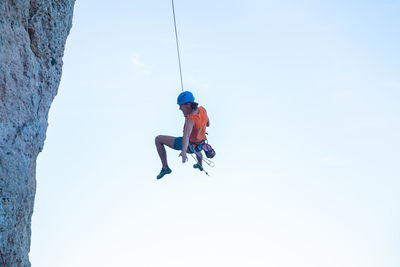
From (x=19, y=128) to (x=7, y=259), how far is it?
159 cm

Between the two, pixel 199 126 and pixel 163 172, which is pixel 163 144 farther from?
pixel 199 126

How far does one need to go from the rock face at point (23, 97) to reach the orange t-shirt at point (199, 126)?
8.89 feet

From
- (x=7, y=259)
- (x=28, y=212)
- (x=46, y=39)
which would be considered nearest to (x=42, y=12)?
(x=46, y=39)

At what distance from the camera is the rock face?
603cm

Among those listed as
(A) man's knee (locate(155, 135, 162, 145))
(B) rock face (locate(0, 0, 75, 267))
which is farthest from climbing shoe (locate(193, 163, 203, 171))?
(B) rock face (locate(0, 0, 75, 267))

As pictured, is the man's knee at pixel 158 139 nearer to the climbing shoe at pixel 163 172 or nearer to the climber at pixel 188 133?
the climber at pixel 188 133

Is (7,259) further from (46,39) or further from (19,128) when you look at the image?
(46,39)

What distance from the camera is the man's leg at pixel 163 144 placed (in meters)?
9.51

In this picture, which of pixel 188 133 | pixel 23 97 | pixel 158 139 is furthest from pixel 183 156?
pixel 23 97

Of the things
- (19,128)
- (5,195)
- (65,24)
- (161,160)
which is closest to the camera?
(5,195)

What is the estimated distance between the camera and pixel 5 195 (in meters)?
5.94

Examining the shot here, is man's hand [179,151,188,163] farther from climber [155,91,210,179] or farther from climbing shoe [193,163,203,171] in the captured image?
climbing shoe [193,163,203,171]

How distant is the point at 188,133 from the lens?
29.5 feet

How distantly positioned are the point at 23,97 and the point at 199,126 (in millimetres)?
3620
